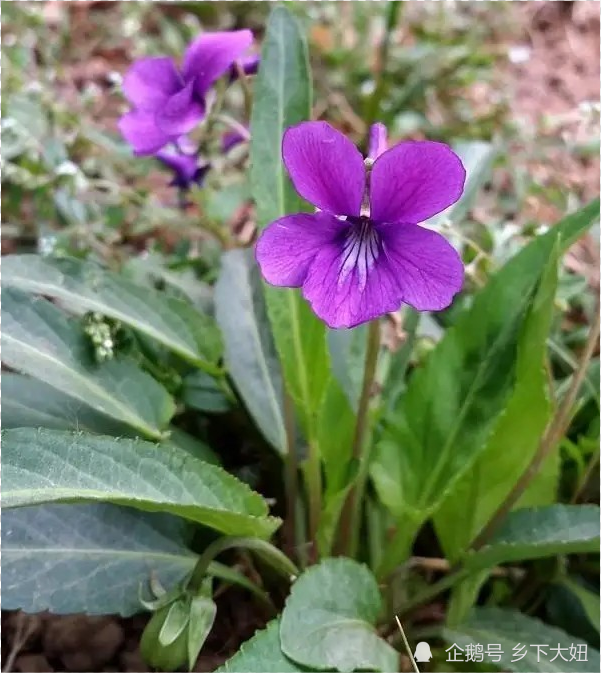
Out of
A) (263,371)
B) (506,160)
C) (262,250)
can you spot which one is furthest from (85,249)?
(506,160)

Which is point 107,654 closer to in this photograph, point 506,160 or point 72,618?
point 72,618

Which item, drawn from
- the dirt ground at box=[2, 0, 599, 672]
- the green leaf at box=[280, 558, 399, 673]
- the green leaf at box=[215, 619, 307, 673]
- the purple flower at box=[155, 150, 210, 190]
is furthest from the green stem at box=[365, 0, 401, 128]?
the green leaf at box=[215, 619, 307, 673]

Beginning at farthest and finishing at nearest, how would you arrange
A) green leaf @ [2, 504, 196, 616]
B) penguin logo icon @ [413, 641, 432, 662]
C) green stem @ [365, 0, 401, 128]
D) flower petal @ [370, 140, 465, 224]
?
green stem @ [365, 0, 401, 128]
penguin logo icon @ [413, 641, 432, 662]
green leaf @ [2, 504, 196, 616]
flower petal @ [370, 140, 465, 224]

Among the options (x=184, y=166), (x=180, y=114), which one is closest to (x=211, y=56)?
(x=180, y=114)

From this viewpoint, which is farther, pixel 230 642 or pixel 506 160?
pixel 506 160

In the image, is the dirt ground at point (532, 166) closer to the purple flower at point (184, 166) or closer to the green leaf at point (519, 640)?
the green leaf at point (519, 640)

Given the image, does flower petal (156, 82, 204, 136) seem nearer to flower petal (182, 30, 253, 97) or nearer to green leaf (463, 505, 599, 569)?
flower petal (182, 30, 253, 97)
